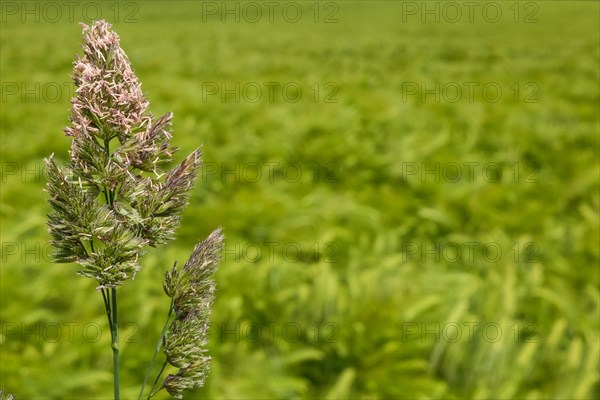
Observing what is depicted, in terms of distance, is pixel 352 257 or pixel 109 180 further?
pixel 352 257

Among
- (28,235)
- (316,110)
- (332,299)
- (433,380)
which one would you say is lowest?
(433,380)

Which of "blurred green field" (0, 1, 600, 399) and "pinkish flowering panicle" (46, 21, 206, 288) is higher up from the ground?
"pinkish flowering panicle" (46, 21, 206, 288)

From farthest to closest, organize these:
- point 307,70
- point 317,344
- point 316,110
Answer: point 307,70 → point 316,110 → point 317,344

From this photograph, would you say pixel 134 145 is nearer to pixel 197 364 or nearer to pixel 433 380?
pixel 197 364

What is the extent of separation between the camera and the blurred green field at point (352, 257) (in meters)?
3.35

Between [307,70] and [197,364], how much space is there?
13.2 metres

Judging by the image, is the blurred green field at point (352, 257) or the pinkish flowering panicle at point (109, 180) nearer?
the pinkish flowering panicle at point (109, 180)

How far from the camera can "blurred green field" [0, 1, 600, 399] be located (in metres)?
3.35

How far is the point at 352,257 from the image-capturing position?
452 cm

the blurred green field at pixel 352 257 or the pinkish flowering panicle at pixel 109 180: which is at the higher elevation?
the pinkish flowering panicle at pixel 109 180

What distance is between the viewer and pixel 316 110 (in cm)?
868

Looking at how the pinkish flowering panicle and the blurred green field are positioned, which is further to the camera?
the blurred green field

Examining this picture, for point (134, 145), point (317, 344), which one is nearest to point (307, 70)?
point (317, 344)

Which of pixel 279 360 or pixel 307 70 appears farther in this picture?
pixel 307 70
